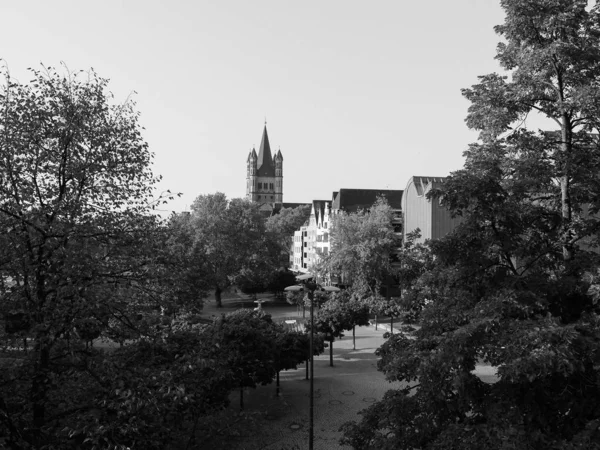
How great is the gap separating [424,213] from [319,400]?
29.2m

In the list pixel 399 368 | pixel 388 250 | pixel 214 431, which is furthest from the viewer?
pixel 388 250

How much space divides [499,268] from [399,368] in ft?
9.74

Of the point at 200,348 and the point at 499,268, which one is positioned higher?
the point at 499,268

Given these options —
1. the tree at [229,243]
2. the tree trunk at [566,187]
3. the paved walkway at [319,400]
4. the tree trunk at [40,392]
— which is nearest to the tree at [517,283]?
the tree trunk at [566,187]

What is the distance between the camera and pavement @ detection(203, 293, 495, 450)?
1820 centimetres

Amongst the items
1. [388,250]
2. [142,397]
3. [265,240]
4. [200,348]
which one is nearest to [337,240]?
[388,250]

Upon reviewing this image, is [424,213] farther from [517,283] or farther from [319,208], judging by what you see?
[319,208]

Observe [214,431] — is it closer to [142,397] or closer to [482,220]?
[142,397]

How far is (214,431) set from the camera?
997 cm

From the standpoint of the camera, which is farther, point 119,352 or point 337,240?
point 337,240

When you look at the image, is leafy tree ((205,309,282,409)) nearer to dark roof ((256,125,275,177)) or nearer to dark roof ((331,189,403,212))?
dark roof ((331,189,403,212))

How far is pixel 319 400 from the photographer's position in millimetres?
23219

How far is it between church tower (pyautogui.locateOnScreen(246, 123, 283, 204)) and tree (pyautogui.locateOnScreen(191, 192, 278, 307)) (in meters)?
98.8

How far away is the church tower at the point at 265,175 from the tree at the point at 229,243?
98849mm
